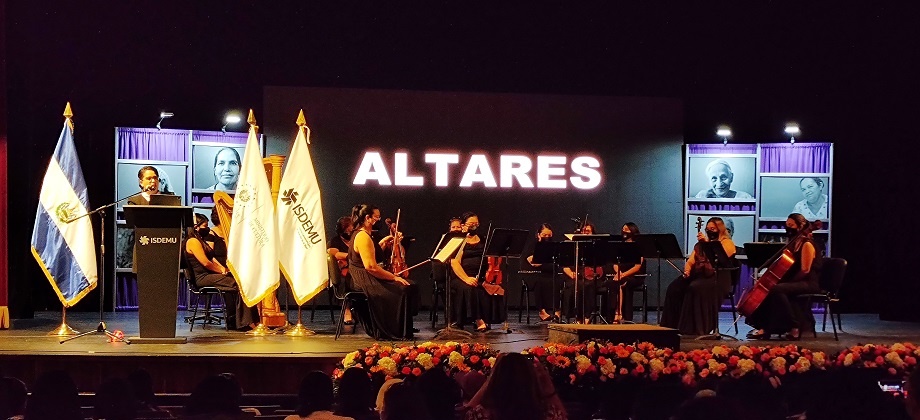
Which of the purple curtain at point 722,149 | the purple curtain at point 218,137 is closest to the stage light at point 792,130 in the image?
the purple curtain at point 722,149

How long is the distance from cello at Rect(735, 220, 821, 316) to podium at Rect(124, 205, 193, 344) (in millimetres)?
5312

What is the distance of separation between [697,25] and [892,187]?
10.8ft

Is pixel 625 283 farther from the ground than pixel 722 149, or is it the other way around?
pixel 722 149

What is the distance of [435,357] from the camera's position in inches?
256

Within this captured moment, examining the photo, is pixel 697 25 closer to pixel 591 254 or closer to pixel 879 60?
A: pixel 879 60

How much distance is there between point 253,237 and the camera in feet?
32.4

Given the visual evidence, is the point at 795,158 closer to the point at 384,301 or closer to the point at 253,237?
the point at 384,301

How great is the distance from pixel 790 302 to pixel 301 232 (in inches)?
188

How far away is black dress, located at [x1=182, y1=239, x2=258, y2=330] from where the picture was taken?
10.5 m

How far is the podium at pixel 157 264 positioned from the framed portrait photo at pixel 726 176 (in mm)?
7952

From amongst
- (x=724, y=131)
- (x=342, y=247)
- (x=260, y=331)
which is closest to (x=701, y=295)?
(x=342, y=247)

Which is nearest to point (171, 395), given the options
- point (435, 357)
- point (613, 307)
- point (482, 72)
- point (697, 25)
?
point (435, 357)

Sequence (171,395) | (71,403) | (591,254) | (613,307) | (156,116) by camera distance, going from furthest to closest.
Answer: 1. (156,116)
2. (613,307)
3. (591,254)
4. (171,395)
5. (71,403)

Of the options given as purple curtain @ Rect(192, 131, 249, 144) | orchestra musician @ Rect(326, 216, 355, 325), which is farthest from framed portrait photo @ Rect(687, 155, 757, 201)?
purple curtain @ Rect(192, 131, 249, 144)
